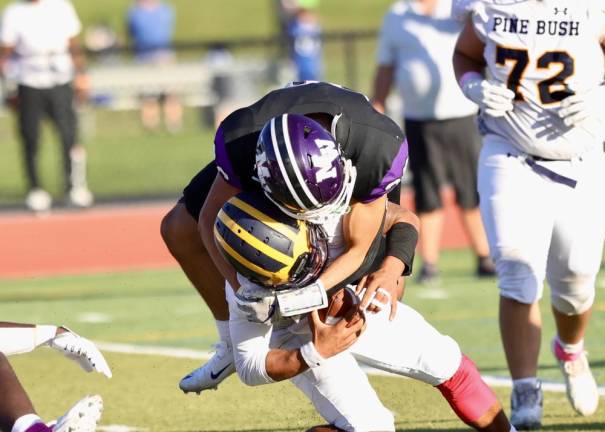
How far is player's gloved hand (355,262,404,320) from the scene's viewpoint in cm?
427

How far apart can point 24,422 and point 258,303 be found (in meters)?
0.88

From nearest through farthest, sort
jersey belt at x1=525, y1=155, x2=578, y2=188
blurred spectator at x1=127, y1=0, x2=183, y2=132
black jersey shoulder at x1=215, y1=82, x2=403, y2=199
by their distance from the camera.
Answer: black jersey shoulder at x1=215, y1=82, x2=403, y2=199 < jersey belt at x1=525, y1=155, x2=578, y2=188 < blurred spectator at x1=127, y1=0, x2=183, y2=132

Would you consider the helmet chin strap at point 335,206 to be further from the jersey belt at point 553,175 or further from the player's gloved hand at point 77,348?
Answer: the jersey belt at point 553,175

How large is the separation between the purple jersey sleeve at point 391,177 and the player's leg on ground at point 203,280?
1064 millimetres

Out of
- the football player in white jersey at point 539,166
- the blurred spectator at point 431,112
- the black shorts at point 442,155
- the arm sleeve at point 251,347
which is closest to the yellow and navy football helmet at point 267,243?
the arm sleeve at point 251,347

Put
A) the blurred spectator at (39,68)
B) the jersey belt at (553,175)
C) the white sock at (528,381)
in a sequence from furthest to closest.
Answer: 1. the blurred spectator at (39,68)
2. the jersey belt at (553,175)
3. the white sock at (528,381)

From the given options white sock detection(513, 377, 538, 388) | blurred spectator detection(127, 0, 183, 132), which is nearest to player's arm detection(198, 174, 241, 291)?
white sock detection(513, 377, 538, 388)

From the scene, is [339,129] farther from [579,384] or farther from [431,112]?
[431,112]

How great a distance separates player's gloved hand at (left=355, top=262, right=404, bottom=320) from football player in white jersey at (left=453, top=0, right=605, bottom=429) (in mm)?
995

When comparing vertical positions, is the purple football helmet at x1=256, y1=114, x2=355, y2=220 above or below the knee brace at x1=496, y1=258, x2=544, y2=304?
above

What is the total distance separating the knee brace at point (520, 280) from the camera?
17.4 ft

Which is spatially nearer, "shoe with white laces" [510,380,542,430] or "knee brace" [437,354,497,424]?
"knee brace" [437,354,497,424]

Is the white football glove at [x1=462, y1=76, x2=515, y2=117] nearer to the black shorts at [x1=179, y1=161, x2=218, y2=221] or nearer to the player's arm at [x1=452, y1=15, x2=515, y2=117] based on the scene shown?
the player's arm at [x1=452, y1=15, x2=515, y2=117]

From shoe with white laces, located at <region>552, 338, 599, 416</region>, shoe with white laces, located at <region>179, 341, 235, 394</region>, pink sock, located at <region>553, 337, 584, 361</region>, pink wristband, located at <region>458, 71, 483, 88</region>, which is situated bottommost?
shoe with white laces, located at <region>552, 338, 599, 416</region>
